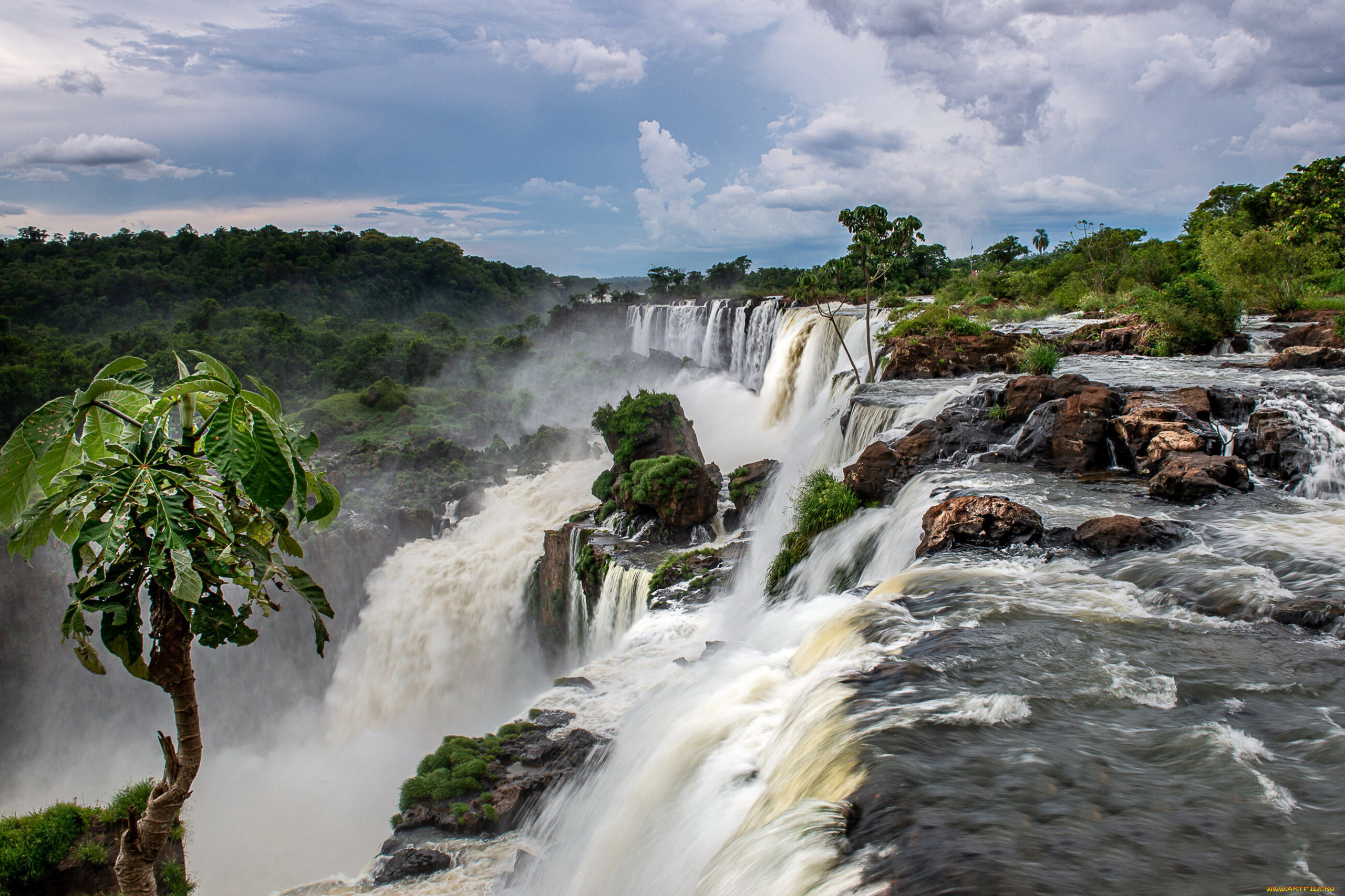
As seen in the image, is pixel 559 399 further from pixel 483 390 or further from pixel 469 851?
pixel 469 851

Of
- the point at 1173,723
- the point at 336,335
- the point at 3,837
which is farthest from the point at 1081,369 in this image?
the point at 336,335

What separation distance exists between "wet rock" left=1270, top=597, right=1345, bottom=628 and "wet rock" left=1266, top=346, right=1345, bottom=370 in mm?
9644

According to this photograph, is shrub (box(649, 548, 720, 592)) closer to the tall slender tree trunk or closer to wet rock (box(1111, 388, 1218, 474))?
wet rock (box(1111, 388, 1218, 474))

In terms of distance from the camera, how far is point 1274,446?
980 centimetres

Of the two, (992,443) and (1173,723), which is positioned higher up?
(992,443)

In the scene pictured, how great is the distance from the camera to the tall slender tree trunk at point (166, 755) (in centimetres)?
376

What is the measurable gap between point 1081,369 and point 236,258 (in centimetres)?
7202

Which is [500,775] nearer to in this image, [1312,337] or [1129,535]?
[1129,535]

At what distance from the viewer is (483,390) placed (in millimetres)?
36969

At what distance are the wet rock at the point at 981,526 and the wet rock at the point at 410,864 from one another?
6244mm

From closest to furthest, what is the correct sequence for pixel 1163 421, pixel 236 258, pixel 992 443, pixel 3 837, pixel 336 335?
pixel 3 837 < pixel 1163 421 < pixel 992 443 < pixel 336 335 < pixel 236 258

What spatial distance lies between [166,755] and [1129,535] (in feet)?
28.6

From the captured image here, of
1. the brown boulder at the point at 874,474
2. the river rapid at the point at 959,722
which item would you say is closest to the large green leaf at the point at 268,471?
the river rapid at the point at 959,722

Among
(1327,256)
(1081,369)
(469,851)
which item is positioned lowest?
(469,851)
